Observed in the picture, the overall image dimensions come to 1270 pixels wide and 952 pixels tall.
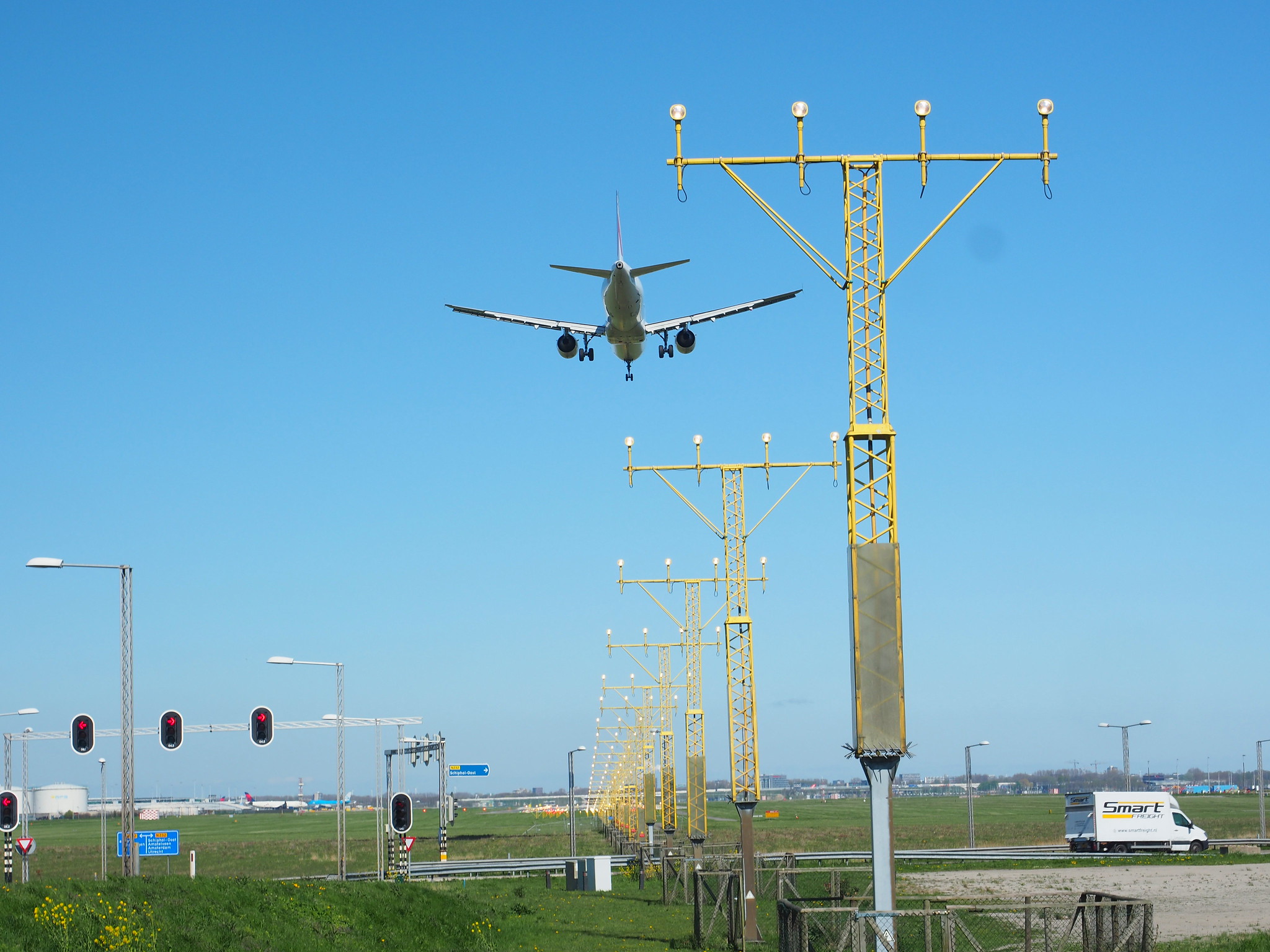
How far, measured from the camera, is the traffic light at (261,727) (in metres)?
41.9

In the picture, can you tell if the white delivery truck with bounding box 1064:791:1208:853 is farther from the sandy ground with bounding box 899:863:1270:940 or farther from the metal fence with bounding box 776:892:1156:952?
the metal fence with bounding box 776:892:1156:952

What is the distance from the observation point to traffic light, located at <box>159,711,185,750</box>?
3947 cm

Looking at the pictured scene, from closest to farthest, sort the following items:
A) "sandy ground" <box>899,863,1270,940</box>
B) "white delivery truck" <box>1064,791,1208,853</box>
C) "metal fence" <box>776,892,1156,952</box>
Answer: "metal fence" <box>776,892,1156,952</box>, "sandy ground" <box>899,863,1270,940</box>, "white delivery truck" <box>1064,791,1208,853</box>

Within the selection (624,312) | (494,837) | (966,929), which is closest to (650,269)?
(624,312)

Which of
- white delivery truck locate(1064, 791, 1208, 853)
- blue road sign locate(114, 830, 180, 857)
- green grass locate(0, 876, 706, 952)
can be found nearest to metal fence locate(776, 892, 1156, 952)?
green grass locate(0, 876, 706, 952)

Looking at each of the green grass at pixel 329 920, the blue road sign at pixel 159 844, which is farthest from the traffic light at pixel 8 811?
the green grass at pixel 329 920

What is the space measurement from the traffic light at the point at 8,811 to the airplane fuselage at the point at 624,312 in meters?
24.6

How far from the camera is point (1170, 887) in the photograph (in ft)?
153

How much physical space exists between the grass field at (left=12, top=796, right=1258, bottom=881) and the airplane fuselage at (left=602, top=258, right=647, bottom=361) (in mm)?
34505

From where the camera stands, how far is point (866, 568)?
20875 mm

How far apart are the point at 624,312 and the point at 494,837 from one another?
286 ft

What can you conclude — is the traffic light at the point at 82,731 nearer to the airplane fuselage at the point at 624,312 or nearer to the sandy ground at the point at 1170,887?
the airplane fuselage at the point at 624,312

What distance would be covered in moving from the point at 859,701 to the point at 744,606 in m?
18.6

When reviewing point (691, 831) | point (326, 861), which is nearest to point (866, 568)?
point (691, 831)
